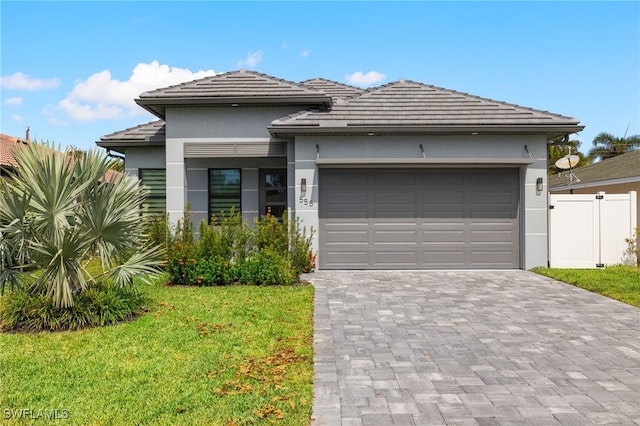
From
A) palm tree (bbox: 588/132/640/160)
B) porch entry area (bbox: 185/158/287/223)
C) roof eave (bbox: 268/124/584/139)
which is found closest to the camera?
roof eave (bbox: 268/124/584/139)

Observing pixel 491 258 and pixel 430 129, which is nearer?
pixel 430 129

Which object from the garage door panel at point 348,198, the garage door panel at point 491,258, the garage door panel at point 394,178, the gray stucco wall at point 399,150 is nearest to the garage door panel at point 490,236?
the garage door panel at point 491,258

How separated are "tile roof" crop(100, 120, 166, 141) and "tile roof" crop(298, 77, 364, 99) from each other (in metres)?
4.98

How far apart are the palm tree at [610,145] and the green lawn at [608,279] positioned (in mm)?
31303

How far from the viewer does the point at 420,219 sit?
11.8 m

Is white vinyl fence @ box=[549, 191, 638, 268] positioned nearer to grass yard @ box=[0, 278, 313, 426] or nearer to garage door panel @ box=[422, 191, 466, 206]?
garage door panel @ box=[422, 191, 466, 206]

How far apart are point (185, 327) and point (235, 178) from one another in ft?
24.4

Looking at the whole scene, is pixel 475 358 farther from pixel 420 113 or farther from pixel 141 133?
pixel 141 133

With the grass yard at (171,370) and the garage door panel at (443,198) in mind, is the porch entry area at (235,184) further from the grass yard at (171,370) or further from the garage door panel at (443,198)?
Answer: the grass yard at (171,370)

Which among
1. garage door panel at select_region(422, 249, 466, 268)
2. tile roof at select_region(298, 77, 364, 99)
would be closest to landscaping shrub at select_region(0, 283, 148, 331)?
garage door panel at select_region(422, 249, 466, 268)

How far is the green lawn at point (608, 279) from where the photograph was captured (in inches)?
333

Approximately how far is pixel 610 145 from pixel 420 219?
1366 inches

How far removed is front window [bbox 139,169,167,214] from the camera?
539 inches

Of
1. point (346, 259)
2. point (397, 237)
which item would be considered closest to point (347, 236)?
point (346, 259)
